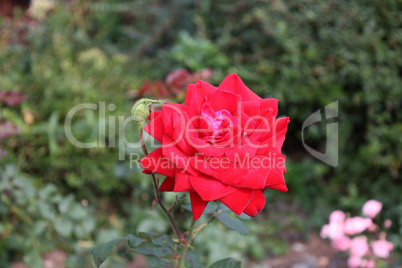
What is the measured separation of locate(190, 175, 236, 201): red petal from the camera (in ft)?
2.29

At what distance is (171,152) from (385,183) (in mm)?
2038

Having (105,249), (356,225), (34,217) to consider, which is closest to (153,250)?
(105,249)

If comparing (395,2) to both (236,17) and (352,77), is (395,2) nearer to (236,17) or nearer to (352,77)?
(352,77)

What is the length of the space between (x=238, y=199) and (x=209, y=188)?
6cm

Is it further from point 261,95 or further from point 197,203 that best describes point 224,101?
point 261,95

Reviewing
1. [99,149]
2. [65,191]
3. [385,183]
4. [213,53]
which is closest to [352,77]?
[385,183]

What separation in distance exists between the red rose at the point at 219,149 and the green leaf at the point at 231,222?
16 centimetres

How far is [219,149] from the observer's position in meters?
0.73

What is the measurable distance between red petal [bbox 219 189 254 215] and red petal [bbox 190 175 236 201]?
0.01 metres

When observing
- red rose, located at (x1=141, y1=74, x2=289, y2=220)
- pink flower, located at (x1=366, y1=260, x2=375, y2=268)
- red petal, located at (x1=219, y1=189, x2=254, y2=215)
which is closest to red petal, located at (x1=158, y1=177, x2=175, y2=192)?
red rose, located at (x1=141, y1=74, x2=289, y2=220)

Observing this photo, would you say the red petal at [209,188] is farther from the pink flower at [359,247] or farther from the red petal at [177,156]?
the pink flower at [359,247]

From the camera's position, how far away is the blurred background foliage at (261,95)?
6.75ft

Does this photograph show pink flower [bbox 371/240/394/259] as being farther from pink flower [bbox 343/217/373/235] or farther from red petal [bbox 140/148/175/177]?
red petal [bbox 140/148/175/177]

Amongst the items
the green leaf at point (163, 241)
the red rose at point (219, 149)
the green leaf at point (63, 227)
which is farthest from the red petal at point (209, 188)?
the green leaf at point (63, 227)
